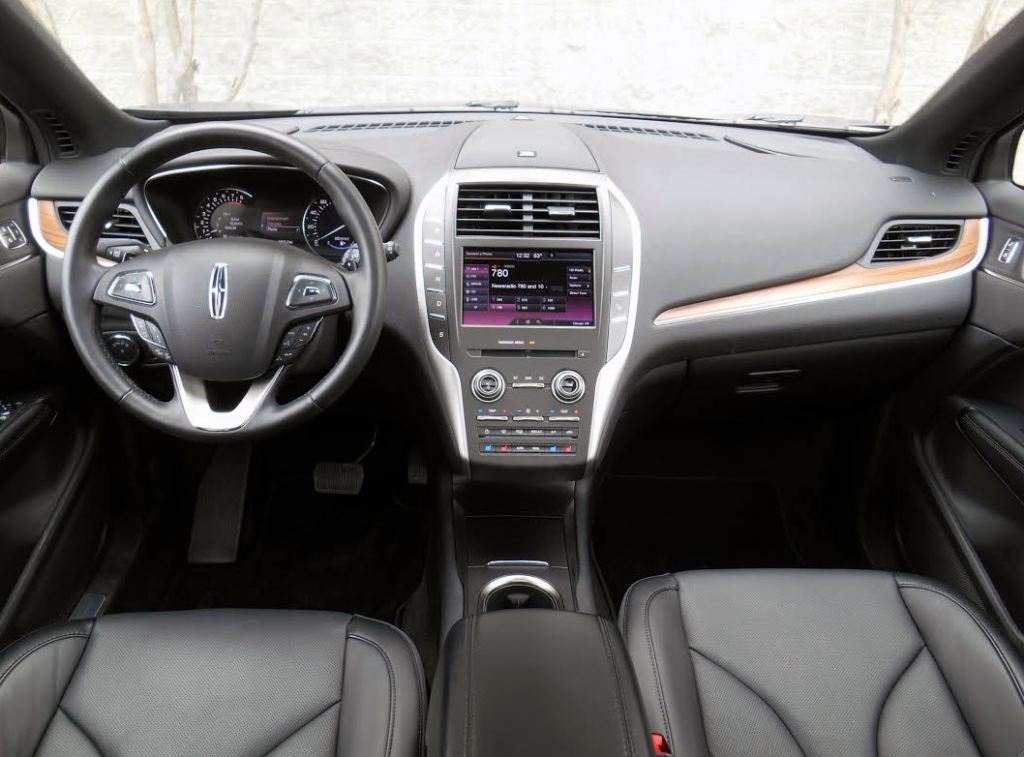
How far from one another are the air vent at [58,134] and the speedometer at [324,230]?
0.50 meters

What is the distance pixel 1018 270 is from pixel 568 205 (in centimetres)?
92

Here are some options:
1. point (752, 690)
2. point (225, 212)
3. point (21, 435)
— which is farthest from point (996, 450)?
point (21, 435)

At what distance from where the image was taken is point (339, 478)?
6.69 feet

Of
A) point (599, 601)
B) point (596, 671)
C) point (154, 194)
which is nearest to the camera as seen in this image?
point (596, 671)

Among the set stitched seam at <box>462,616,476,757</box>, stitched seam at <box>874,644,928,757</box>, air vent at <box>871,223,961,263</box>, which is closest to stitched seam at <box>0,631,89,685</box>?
stitched seam at <box>462,616,476,757</box>

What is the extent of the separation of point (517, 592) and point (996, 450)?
104 centimetres

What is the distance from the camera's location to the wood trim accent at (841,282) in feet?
4.71

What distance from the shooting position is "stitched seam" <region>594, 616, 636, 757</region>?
0.79m

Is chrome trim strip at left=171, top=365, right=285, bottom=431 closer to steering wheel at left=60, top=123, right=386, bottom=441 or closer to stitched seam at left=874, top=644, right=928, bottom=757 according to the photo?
steering wheel at left=60, top=123, right=386, bottom=441

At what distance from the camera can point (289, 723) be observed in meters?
0.99

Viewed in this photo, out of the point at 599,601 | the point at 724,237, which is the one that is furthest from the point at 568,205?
the point at 599,601

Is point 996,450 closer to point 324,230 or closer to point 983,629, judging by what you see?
point 983,629

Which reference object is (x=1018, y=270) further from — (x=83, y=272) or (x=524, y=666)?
(x=83, y=272)

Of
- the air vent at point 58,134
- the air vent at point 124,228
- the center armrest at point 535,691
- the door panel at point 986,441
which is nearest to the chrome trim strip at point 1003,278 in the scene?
the door panel at point 986,441
